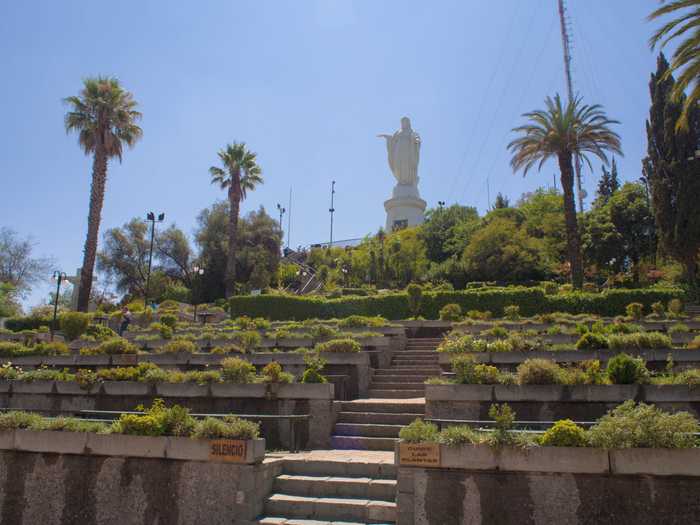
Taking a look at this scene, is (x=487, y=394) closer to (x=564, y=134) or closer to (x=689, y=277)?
(x=564, y=134)

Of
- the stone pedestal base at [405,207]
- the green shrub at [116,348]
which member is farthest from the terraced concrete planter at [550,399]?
the stone pedestal base at [405,207]

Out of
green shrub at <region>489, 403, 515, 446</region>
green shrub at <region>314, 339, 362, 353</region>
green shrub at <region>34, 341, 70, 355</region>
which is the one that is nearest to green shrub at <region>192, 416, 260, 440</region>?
green shrub at <region>489, 403, 515, 446</region>

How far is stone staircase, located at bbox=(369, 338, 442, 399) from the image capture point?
13.8 meters

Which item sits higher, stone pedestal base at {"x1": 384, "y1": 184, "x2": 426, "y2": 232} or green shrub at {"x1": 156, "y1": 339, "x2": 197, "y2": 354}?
stone pedestal base at {"x1": 384, "y1": 184, "x2": 426, "y2": 232}

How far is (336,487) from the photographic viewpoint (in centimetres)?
859

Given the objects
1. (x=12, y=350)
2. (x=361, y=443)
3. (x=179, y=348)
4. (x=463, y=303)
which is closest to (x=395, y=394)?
(x=361, y=443)

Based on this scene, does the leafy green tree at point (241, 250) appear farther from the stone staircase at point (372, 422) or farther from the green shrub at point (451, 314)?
the stone staircase at point (372, 422)

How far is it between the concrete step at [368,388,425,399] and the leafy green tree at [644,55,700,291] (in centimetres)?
2482

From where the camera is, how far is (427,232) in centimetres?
5606

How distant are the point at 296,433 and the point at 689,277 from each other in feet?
99.1

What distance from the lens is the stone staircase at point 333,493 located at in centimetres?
796

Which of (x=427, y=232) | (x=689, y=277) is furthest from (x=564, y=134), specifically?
(x=427, y=232)

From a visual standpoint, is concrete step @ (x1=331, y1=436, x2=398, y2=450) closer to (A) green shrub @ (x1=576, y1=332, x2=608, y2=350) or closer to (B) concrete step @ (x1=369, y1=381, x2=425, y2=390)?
(B) concrete step @ (x1=369, y1=381, x2=425, y2=390)

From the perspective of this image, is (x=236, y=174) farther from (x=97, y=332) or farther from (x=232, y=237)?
(x=97, y=332)
